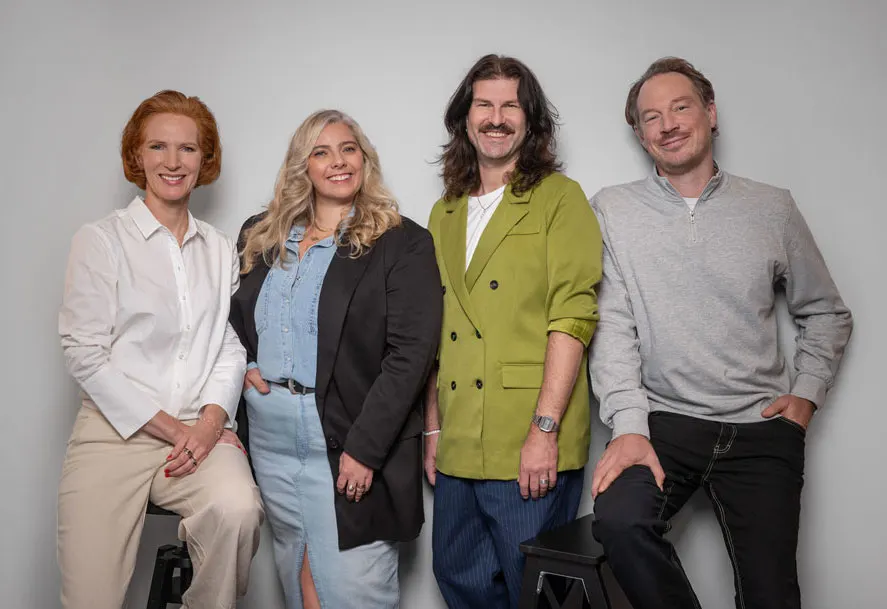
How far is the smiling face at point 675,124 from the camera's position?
7.43 feet

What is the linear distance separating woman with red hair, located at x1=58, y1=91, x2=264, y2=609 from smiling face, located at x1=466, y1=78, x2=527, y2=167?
2.79 ft

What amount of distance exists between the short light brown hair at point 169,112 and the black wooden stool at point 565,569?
149cm

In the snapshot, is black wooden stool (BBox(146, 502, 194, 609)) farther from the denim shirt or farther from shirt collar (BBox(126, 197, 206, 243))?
shirt collar (BBox(126, 197, 206, 243))

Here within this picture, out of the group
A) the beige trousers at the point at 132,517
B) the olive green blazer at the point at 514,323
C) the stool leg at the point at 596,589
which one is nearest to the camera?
the stool leg at the point at 596,589

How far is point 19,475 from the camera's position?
2.41 m

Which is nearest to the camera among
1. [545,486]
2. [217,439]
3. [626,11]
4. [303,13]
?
[545,486]

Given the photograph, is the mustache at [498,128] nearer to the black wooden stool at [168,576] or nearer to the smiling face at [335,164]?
the smiling face at [335,164]

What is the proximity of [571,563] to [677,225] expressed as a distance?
0.98 metres

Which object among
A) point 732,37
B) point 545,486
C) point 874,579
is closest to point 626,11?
point 732,37

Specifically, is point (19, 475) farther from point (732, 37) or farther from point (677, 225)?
point (732, 37)

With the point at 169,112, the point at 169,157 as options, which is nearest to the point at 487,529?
the point at 169,157

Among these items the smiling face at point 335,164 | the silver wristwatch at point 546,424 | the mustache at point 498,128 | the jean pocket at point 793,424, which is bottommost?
the silver wristwatch at point 546,424

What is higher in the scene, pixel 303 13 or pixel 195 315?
pixel 303 13

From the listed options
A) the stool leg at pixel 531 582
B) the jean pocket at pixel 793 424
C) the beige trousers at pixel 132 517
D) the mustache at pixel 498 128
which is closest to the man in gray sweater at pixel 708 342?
the jean pocket at pixel 793 424
